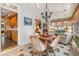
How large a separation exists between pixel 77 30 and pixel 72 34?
104mm

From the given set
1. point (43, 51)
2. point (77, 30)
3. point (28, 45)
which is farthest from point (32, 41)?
point (77, 30)

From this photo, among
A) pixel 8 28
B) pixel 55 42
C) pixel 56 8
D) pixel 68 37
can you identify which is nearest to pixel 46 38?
pixel 55 42

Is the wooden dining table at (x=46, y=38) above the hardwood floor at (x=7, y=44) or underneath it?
above

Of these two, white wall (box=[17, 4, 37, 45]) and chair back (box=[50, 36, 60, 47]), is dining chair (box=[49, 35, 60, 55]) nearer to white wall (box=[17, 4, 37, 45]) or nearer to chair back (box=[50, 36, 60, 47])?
chair back (box=[50, 36, 60, 47])

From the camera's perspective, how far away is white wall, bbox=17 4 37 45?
179 centimetres

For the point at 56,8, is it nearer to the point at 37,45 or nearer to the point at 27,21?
the point at 27,21

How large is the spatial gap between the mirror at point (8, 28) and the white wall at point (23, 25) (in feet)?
0.22

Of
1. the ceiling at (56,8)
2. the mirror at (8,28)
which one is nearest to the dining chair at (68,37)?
the ceiling at (56,8)

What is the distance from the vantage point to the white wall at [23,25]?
1.79 meters

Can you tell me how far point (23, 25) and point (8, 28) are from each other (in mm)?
248

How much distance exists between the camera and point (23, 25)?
1.80 meters

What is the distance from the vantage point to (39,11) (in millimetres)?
1806

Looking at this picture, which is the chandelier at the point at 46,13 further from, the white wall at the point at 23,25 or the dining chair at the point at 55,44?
the dining chair at the point at 55,44

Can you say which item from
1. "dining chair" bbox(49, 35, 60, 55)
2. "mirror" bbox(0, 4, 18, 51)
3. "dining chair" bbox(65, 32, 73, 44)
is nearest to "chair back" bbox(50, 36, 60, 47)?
"dining chair" bbox(49, 35, 60, 55)
